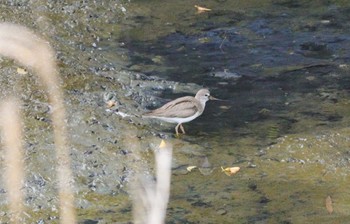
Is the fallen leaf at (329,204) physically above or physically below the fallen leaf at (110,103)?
below

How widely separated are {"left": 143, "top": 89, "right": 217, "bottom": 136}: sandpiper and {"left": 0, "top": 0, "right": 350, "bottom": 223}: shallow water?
0.16m

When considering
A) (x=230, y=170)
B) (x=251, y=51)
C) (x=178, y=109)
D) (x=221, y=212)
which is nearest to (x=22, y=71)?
(x=178, y=109)

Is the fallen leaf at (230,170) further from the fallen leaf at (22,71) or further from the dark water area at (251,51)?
the fallen leaf at (22,71)

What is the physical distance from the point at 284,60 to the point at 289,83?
0.83 metres

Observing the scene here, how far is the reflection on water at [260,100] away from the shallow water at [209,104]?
0.05ft

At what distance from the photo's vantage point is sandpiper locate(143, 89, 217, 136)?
9156mm

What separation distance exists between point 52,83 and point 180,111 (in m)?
1.49

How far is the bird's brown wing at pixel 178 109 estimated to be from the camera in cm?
916

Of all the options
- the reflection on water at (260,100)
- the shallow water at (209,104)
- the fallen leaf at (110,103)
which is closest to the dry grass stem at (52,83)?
the shallow water at (209,104)

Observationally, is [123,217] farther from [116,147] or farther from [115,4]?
[115,4]

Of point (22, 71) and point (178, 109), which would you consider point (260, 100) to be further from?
point (22, 71)

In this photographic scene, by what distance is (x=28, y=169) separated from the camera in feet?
26.3

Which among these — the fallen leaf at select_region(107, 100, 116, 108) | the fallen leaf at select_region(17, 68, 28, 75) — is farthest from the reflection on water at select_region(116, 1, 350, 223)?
the fallen leaf at select_region(17, 68, 28, 75)

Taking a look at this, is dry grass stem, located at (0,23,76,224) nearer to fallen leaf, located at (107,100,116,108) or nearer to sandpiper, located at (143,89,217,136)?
fallen leaf, located at (107,100,116,108)
